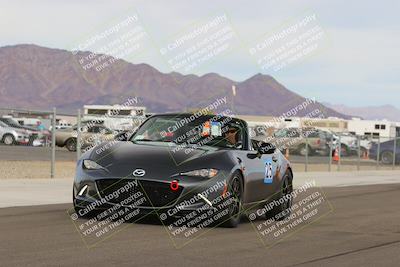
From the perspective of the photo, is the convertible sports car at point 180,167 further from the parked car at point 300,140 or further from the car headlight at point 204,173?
the parked car at point 300,140

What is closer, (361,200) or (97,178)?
(97,178)

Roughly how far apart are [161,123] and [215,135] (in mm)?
786

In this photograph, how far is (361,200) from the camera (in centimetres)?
1722

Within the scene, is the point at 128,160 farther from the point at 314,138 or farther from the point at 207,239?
the point at 314,138

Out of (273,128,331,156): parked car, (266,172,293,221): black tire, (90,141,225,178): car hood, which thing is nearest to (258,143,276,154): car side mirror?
(266,172,293,221): black tire

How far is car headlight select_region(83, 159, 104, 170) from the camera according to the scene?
10055 millimetres

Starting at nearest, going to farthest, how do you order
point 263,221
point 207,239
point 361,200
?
point 207,239 → point 263,221 → point 361,200

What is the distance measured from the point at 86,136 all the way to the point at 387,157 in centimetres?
1934

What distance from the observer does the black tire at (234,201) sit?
1034cm

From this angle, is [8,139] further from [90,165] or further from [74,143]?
[90,165]

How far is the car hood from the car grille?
3.7 inches

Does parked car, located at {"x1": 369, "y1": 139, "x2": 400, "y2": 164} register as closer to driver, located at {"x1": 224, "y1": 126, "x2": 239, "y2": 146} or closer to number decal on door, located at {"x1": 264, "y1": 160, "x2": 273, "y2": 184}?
number decal on door, located at {"x1": 264, "y1": 160, "x2": 273, "y2": 184}

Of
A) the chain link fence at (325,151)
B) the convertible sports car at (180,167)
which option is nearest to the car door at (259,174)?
the convertible sports car at (180,167)

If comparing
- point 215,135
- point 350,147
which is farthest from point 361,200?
point 350,147
